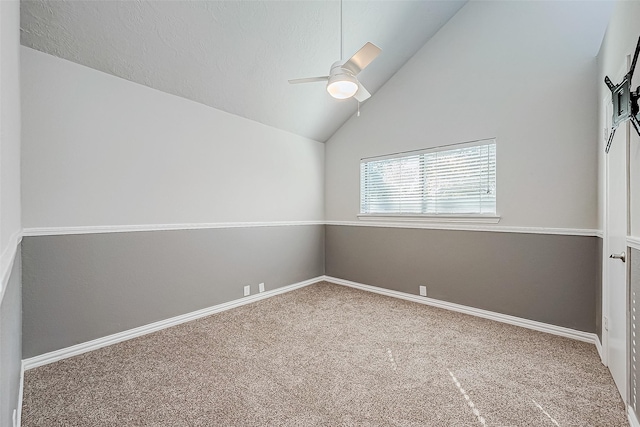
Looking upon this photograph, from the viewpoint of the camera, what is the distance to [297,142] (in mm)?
4633

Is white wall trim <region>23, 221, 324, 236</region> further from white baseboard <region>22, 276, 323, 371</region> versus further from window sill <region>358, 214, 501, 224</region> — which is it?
window sill <region>358, 214, 501, 224</region>

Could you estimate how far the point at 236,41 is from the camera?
9.45 ft

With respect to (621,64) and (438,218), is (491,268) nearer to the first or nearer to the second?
(438,218)

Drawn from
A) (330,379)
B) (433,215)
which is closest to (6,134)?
(330,379)

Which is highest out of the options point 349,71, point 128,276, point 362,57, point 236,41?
point 236,41

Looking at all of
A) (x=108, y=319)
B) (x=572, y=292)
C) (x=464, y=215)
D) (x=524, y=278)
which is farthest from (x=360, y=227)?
(x=108, y=319)

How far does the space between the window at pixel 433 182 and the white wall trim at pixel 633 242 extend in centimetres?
165

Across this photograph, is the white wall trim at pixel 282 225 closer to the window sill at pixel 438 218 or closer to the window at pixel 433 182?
the window sill at pixel 438 218

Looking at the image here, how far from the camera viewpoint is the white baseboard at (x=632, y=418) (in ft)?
5.27

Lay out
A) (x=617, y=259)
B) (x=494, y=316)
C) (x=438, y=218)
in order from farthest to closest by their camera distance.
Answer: (x=438, y=218), (x=494, y=316), (x=617, y=259)

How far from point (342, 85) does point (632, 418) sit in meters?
2.81

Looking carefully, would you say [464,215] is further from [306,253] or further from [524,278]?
[306,253]

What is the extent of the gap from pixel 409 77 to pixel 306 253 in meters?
3.03

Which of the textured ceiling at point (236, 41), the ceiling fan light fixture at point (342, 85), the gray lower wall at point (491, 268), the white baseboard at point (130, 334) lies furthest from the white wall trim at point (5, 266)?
the gray lower wall at point (491, 268)
